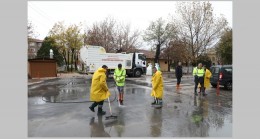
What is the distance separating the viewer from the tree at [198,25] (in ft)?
110

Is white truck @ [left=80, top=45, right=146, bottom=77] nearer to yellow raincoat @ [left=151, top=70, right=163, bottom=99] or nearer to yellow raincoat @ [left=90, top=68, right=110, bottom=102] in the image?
yellow raincoat @ [left=151, top=70, right=163, bottom=99]

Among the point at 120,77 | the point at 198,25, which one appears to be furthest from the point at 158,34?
the point at 120,77

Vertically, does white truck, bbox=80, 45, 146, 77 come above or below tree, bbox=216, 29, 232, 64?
below

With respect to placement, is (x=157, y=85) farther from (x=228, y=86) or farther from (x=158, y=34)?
(x=158, y=34)

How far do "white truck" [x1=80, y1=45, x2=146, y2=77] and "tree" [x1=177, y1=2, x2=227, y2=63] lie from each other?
12.3 m

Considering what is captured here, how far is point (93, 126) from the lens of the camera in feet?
19.5

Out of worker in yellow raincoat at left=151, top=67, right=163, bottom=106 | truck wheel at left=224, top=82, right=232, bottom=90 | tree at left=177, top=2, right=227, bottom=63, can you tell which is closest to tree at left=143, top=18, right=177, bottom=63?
tree at left=177, top=2, right=227, bottom=63

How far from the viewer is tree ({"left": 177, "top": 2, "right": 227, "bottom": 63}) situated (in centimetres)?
3356

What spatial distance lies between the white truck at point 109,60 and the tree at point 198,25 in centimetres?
1226

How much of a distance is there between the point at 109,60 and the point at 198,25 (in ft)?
56.9

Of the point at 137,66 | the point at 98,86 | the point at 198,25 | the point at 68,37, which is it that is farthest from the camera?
the point at 68,37

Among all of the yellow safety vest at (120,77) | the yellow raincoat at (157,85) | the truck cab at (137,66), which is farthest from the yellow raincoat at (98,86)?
the truck cab at (137,66)

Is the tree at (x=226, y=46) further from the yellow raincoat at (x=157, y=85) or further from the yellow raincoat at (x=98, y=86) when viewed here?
the yellow raincoat at (x=98, y=86)

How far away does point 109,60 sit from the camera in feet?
76.6
